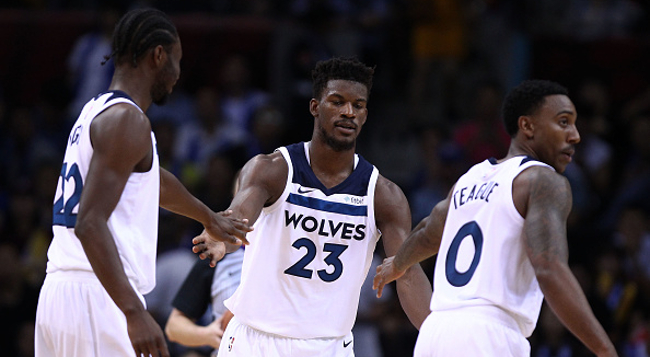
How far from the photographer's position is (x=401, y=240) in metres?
6.33

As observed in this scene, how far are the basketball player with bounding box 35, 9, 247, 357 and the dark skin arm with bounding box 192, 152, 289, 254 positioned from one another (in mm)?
653

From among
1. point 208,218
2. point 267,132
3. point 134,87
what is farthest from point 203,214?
point 267,132

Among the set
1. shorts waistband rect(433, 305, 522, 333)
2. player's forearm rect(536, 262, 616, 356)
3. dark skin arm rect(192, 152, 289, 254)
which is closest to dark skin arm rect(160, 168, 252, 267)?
dark skin arm rect(192, 152, 289, 254)

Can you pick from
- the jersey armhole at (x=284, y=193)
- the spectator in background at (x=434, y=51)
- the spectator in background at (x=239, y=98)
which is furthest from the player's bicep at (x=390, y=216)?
the spectator in background at (x=434, y=51)

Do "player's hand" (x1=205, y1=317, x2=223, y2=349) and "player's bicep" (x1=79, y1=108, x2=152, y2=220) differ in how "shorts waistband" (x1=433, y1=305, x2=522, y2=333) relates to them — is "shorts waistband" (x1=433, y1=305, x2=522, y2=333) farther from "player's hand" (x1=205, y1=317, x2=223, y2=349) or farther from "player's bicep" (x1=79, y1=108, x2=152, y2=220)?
"player's hand" (x1=205, y1=317, x2=223, y2=349)

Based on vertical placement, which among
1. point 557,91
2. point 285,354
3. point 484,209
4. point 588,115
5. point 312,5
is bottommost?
point 285,354

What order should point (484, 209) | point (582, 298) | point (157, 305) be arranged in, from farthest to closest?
point (157, 305)
point (484, 209)
point (582, 298)

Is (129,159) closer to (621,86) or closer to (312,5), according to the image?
(312,5)

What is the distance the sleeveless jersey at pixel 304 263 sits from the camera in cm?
614

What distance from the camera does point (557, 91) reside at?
5.64 metres

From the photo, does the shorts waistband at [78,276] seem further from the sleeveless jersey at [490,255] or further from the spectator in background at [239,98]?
the spectator in background at [239,98]

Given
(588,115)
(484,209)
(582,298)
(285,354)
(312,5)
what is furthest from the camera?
(312,5)

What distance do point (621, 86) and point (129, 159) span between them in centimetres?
988

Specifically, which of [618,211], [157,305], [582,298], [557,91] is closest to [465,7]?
[618,211]
